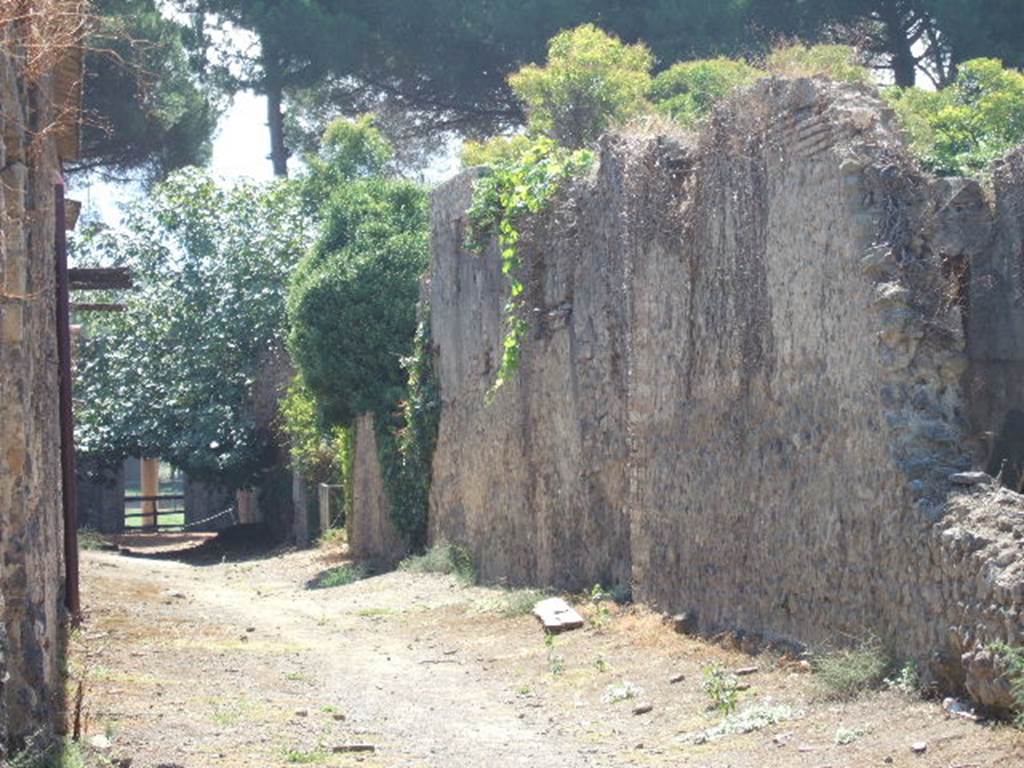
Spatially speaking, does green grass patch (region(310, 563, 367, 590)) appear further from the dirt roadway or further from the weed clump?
the weed clump

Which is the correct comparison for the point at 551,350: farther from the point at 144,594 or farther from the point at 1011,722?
the point at 1011,722

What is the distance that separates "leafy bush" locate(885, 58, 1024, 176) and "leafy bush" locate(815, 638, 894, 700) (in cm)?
961

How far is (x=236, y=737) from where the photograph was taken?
9.62m

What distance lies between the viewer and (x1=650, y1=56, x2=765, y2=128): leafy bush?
2373 centimetres

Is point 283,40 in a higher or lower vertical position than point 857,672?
higher

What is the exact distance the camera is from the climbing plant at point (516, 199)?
51.6ft

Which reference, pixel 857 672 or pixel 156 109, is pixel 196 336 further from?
pixel 857 672

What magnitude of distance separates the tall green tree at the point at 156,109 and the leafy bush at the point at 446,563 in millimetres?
15496

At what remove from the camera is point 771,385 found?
1120 cm

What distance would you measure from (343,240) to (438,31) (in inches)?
486

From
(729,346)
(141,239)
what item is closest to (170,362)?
(141,239)

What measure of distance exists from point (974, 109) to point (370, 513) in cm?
885

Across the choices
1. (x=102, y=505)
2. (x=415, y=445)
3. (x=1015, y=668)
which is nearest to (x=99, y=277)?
(x=415, y=445)

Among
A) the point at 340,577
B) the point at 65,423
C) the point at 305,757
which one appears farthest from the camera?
the point at 340,577
